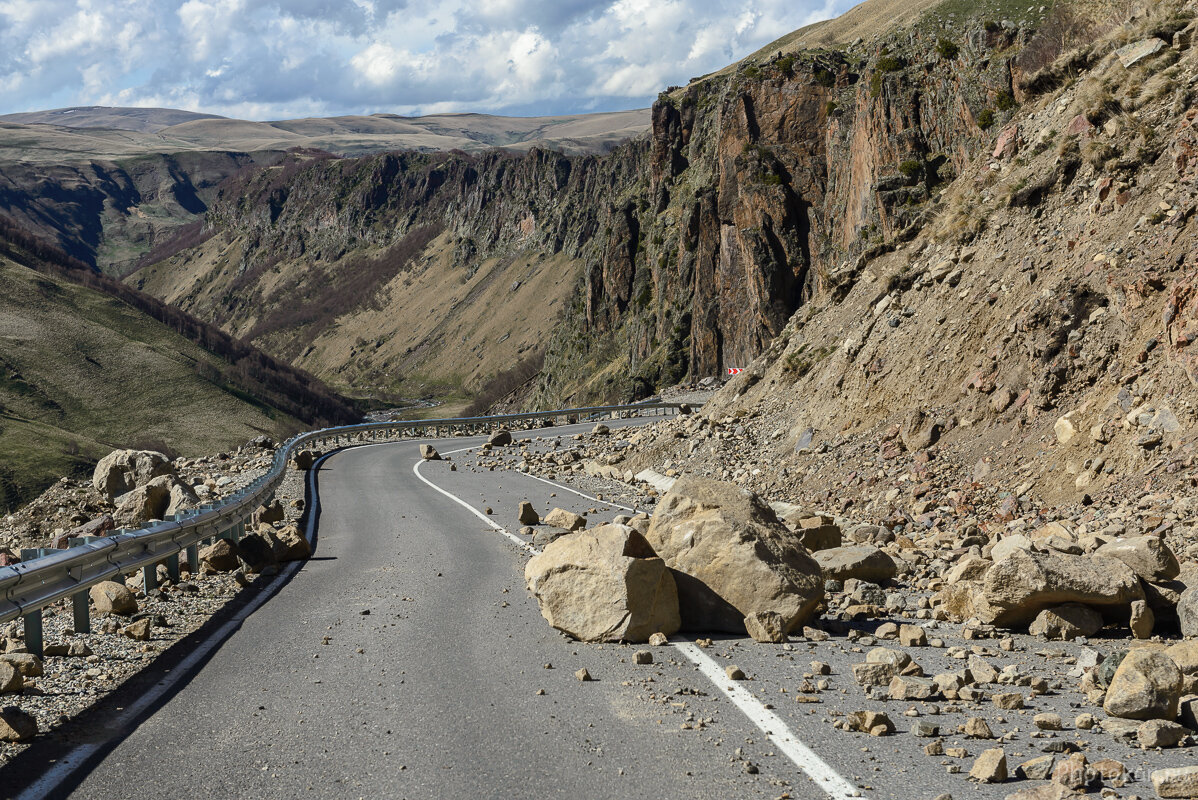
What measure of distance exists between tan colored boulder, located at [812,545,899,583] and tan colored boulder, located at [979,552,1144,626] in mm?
2099

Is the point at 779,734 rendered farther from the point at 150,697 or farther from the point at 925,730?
the point at 150,697

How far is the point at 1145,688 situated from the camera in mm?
5145

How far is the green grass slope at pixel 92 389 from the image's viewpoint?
7706 centimetres

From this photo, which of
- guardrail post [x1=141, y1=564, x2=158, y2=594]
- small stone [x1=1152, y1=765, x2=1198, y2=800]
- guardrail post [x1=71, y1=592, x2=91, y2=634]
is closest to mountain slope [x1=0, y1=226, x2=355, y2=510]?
guardrail post [x1=141, y1=564, x2=158, y2=594]

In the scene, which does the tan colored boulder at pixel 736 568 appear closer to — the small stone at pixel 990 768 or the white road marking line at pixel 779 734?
the white road marking line at pixel 779 734

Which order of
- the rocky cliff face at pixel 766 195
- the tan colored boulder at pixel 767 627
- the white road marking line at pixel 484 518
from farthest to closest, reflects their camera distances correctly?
the rocky cliff face at pixel 766 195, the white road marking line at pixel 484 518, the tan colored boulder at pixel 767 627

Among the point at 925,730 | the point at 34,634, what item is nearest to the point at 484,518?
the point at 34,634

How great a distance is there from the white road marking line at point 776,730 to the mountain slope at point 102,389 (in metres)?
69.1

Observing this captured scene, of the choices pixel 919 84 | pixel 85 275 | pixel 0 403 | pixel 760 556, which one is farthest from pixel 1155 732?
pixel 85 275

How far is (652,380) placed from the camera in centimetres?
8156

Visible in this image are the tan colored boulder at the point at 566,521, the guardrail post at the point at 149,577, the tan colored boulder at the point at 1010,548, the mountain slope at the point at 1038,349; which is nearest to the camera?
the tan colored boulder at the point at 1010,548

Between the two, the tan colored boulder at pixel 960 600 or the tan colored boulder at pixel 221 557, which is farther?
the tan colored boulder at pixel 221 557


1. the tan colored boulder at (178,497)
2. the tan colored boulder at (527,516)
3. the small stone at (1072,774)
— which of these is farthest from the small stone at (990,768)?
Result: the tan colored boulder at (178,497)

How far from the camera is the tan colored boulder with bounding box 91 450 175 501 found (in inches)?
839
